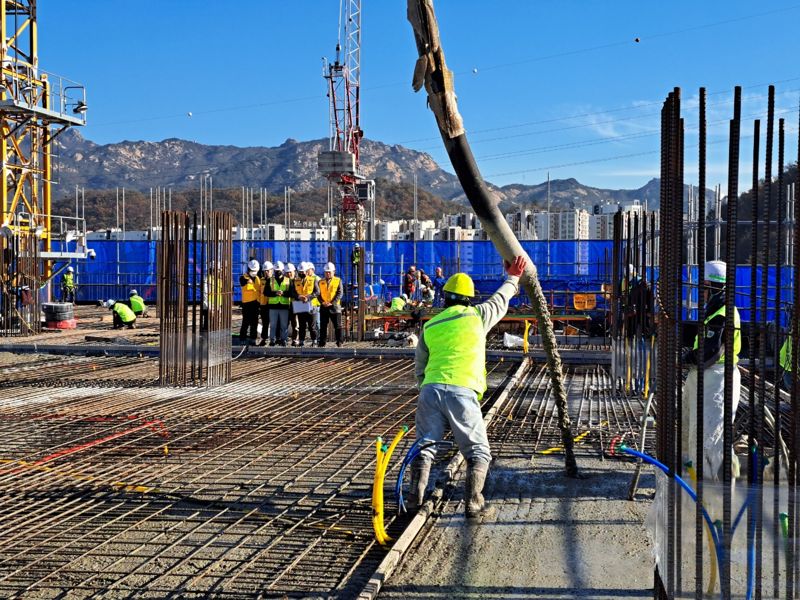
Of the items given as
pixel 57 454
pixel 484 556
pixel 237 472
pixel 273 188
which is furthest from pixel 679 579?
pixel 273 188

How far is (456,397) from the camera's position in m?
5.62

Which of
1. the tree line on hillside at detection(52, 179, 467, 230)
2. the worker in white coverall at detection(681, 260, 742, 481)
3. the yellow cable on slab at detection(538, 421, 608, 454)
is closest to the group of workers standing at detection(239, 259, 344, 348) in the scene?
the yellow cable on slab at detection(538, 421, 608, 454)

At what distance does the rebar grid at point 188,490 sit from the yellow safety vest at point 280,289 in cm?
497

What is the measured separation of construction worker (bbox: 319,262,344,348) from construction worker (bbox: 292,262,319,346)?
0.80 feet

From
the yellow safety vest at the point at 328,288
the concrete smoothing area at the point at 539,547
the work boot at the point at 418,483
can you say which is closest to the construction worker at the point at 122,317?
the yellow safety vest at the point at 328,288

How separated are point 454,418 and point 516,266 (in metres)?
1.20

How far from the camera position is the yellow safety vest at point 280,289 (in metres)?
16.0

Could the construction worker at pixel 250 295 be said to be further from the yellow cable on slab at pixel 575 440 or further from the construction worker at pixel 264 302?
the yellow cable on slab at pixel 575 440

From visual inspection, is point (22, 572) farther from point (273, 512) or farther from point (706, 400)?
point (706, 400)

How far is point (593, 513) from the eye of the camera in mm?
5719

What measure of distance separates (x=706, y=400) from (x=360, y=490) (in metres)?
2.52

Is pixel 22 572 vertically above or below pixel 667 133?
below

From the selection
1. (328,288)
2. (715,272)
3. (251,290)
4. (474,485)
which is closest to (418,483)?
(474,485)

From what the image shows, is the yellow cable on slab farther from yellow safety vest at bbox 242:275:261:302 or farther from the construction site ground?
yellow safety vest at bbox 242:275:261:302
